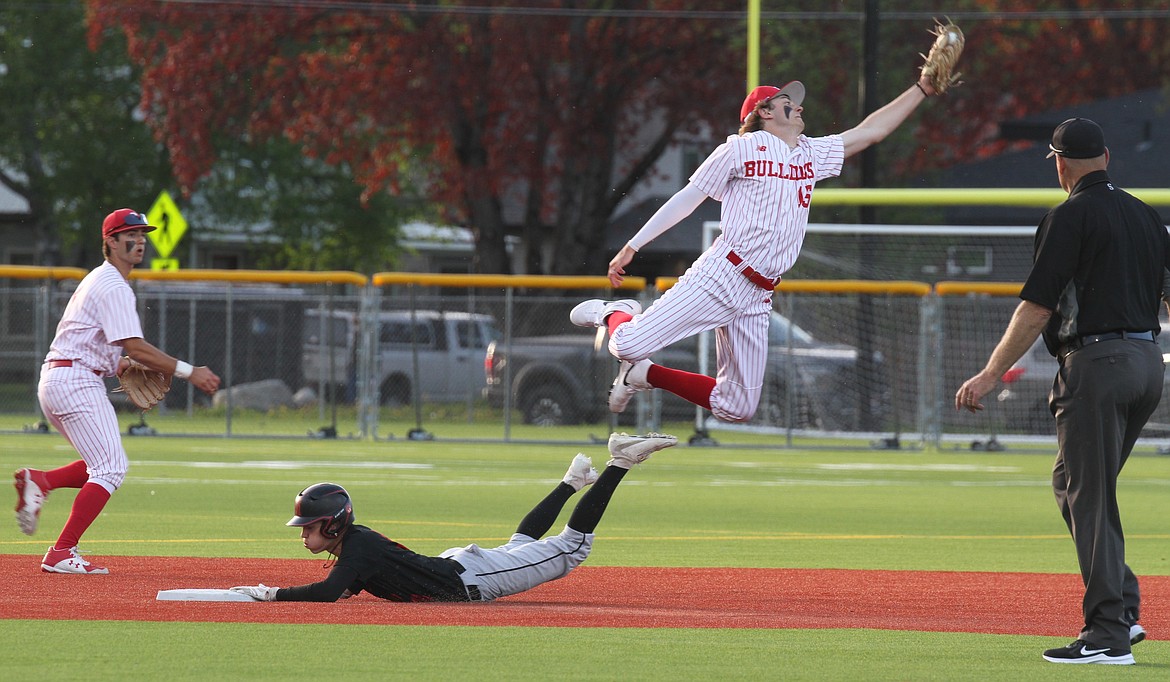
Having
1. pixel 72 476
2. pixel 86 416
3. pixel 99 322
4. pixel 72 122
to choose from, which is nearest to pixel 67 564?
pixel 72 476

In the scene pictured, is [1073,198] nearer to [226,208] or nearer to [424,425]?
[424,425]

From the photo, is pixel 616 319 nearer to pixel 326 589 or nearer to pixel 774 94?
pixel 774 94

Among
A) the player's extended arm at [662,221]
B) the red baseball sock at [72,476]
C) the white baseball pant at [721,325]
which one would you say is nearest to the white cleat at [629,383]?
the white baseball pant at [721,325]

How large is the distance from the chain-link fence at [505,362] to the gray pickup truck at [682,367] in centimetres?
3

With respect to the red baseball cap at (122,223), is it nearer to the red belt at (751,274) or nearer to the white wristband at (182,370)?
the white wristband at (182,370)

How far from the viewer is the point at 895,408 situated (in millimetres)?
24188

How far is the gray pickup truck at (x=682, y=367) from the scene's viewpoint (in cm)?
2405

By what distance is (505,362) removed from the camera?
24062 mm

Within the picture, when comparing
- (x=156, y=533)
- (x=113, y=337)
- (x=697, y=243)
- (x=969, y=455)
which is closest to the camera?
(x=113, y=337)

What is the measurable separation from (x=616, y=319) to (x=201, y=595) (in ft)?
9.91

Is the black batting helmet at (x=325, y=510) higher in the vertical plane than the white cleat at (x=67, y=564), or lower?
higher

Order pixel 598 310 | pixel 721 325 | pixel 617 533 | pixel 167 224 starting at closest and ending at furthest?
pixel 721 325 → pixel 598 310 → pixel 617 533 → pixel 167 224

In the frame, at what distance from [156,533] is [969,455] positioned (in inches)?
546

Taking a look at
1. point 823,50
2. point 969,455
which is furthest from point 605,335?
point 823,50
